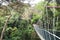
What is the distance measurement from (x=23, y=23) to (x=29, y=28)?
1.84 meters

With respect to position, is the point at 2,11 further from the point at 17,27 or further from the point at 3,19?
the point at 17,27

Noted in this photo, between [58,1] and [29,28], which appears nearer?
[58,1]

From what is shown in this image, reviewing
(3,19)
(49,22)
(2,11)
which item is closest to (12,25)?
(3,19)

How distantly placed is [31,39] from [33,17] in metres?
14.9

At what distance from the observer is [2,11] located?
29.7m

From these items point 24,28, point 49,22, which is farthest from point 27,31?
point 49,22

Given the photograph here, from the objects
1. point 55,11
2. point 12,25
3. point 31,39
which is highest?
point 55,11

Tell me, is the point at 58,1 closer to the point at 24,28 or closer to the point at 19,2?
the point at 19,2

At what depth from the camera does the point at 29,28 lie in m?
39.4

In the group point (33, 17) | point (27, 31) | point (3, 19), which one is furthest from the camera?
point (33, 17)

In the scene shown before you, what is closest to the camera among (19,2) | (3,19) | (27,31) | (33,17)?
(19,2)

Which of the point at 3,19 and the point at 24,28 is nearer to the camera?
the point at 3,19

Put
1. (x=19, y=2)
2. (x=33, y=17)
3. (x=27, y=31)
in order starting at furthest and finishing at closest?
1. (x=33, y=17)
2. (x=27, y=31)
3. (x=19, y=2)

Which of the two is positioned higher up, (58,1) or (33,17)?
(58,1)
